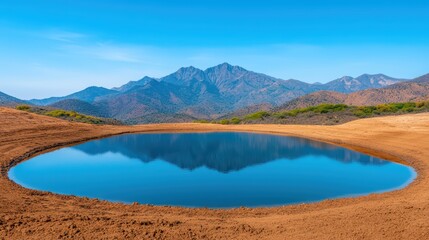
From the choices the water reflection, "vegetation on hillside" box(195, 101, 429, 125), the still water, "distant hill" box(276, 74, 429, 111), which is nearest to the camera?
the still water

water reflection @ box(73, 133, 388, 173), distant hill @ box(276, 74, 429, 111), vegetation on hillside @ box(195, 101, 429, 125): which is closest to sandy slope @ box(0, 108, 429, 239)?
water reflection @ box(73, 133, 388, 173)

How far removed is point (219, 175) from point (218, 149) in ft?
48.3

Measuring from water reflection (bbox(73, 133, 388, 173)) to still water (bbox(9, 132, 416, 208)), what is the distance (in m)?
0.10

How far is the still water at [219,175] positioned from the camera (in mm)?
19625

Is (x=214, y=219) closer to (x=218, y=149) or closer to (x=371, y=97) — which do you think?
(x=218, y=149)

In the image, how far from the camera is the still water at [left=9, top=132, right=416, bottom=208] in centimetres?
1962

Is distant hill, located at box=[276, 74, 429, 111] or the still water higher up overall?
distant hill, located at box=[276, 74, 429, 111]

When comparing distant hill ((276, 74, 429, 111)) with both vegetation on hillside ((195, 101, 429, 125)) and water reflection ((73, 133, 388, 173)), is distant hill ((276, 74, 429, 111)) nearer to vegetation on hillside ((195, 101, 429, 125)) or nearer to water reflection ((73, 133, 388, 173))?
vegetation on hillside ((195, 101, 429, 125))

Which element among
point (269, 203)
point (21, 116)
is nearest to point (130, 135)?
point (21, 116)

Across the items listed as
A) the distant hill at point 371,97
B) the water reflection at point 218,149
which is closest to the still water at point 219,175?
the water reflection at point 218,149

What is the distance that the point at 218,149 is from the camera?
132 ft

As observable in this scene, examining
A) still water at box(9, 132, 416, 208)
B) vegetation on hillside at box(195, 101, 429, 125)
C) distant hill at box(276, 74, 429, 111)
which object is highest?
distant hill at box(276, 74, 429, 111)

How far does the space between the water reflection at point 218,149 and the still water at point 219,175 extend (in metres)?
0.10

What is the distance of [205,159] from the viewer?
3350cm
